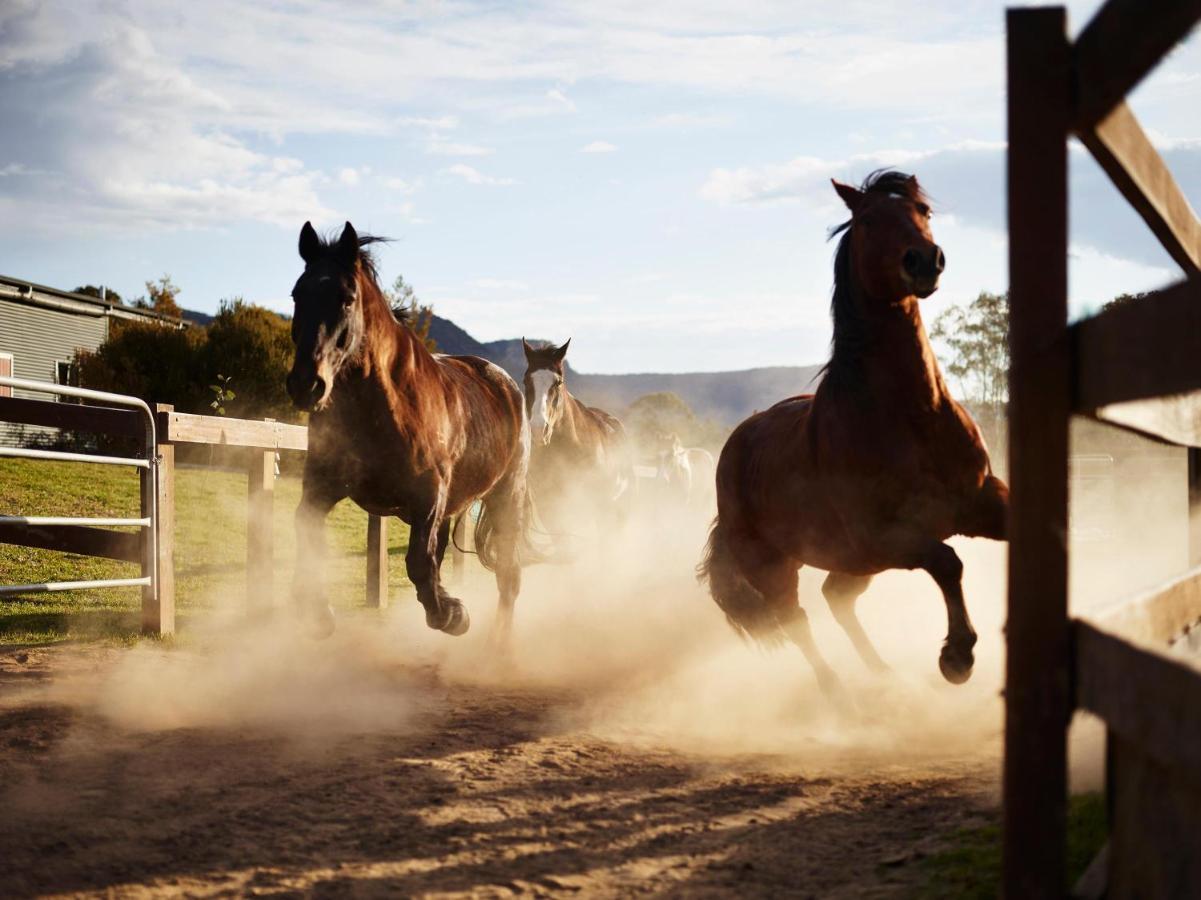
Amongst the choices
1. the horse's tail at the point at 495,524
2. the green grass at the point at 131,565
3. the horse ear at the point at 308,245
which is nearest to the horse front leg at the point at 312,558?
the horse ear at the point at 308,245

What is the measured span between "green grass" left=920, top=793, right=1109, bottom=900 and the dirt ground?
0.09 meters

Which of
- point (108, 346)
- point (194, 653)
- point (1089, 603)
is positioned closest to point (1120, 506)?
point (1089, 603)

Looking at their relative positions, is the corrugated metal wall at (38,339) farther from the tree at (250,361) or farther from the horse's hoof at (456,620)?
the horse's hoof at (456,620)

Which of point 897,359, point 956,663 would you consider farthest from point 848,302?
point 956,663

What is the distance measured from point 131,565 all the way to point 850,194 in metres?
8.65

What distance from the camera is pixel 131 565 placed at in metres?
10.7

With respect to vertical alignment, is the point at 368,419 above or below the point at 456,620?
above

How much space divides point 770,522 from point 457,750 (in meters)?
2.31

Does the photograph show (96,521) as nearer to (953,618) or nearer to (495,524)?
(495,524)

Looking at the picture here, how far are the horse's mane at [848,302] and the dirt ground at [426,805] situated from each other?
6.12ft

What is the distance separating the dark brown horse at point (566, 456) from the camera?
11320 millimetres

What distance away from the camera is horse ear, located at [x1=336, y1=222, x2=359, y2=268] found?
5812mm

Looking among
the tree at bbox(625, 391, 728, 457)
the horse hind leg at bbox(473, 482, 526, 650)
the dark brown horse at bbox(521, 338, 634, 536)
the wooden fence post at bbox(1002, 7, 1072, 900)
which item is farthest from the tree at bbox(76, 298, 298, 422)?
the tree at bbox(625, 391, 728, 457)

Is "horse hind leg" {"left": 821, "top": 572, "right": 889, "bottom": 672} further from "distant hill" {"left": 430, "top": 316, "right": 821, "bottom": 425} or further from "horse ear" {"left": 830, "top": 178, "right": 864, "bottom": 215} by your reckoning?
"distant hill" {"left": 430, "top": 316, "right": 821, "bottom": 425}
